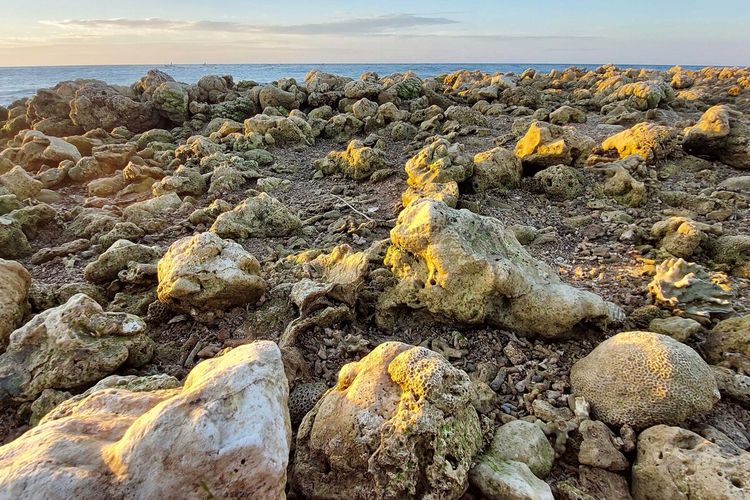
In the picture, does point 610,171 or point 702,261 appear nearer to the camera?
point 702,261

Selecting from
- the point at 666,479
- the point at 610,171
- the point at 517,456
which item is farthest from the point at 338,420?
the point at 610,171

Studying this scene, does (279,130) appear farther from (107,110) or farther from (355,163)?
(107,110)

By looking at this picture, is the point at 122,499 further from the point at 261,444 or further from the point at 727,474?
the point at 727,474

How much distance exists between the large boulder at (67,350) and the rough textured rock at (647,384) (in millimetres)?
3927

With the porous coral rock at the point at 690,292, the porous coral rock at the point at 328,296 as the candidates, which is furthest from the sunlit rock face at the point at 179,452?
the porous coral rock at the point at 690,292

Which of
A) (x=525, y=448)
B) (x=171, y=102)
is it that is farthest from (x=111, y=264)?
(x=171, y=102)

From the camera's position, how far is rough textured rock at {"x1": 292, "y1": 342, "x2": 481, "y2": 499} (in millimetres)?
2422

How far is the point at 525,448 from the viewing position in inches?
112

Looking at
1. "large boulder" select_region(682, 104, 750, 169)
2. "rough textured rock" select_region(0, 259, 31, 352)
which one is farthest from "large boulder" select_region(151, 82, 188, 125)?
"large boulder" select_region(682, 104, 750, 169)

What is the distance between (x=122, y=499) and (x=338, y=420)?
1202mm

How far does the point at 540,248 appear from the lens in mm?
5992

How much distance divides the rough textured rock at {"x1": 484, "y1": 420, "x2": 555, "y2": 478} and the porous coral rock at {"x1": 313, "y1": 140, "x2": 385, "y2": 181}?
7108mm

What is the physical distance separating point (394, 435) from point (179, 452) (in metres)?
1.14

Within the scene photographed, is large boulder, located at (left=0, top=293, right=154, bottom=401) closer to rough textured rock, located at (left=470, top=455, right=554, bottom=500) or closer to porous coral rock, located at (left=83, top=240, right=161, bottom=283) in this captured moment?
porous coral rock, located at (left=83, top=240, right=161, bottom=283)
